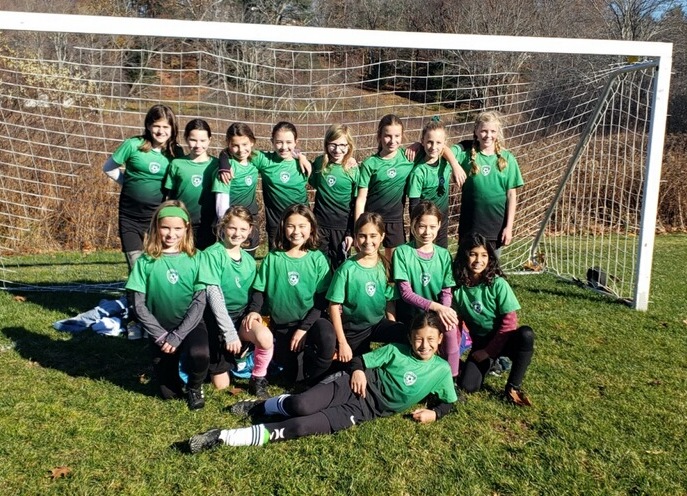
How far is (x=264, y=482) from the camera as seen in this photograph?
113 inches

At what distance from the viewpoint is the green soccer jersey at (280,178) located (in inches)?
190

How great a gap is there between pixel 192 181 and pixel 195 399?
181 cm

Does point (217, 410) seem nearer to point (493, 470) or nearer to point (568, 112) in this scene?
point (493, 470)

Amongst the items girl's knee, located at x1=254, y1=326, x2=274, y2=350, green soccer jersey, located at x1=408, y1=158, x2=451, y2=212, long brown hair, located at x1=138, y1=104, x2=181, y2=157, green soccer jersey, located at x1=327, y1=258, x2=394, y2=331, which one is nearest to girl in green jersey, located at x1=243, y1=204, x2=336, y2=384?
girl's knee, located at x1=254, y1=326, x2=274, y2=350

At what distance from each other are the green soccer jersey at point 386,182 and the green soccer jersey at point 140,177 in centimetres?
164

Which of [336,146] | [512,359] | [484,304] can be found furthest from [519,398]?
[336,146]

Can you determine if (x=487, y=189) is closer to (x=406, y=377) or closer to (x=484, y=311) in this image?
(x=484, y=311)

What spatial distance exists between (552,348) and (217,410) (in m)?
2.75

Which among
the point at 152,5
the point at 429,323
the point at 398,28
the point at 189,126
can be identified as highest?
the point at 152,5

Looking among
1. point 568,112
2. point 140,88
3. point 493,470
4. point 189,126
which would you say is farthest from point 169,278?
point 568,112

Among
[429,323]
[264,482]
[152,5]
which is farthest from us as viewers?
[152,5]

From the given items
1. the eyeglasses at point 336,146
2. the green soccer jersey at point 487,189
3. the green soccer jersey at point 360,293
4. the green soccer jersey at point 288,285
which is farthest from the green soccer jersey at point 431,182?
the green soccer jersey at point 288,285

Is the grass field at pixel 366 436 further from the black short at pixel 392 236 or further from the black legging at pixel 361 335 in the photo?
the black short at pixel 392 236

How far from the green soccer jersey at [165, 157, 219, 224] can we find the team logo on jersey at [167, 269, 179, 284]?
1.09 m
